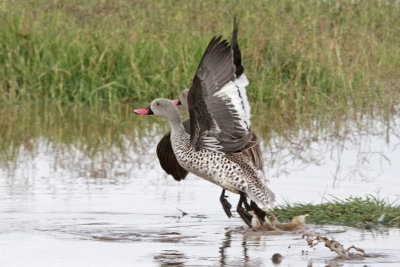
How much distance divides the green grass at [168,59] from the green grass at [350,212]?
4009mm

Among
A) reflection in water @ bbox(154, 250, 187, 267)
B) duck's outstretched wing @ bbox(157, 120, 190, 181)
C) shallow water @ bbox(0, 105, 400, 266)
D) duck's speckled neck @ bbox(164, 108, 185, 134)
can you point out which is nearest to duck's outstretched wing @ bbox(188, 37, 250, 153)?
duck's speckled neck @ bbox(164, 108, 185, 134)

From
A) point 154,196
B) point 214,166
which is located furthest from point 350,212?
point 154,196

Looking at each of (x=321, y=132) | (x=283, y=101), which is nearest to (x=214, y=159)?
(x=321, y=132)

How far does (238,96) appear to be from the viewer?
6.50 metres

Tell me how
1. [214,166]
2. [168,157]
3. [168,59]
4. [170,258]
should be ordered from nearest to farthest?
1. [170,258]
2. [214,166]
3. [168,157]
4. [168,59]

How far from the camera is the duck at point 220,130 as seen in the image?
6336 millimetres

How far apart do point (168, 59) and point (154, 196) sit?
16.0 feet

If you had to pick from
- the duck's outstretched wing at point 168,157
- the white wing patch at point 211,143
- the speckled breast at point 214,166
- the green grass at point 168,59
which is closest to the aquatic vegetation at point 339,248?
the speckled breast at point 214,166

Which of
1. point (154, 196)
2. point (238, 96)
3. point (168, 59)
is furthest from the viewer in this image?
point (168, 59)

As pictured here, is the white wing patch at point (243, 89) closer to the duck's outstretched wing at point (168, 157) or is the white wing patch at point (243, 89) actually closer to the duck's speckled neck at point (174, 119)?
the duck's speckled neck at point (174, 119)

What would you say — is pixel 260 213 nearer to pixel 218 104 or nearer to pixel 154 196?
pixel 218 104

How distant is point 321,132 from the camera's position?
10234mm

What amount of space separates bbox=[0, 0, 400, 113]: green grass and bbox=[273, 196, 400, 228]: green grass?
401 centimetres

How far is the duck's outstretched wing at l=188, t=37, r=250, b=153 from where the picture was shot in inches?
248
